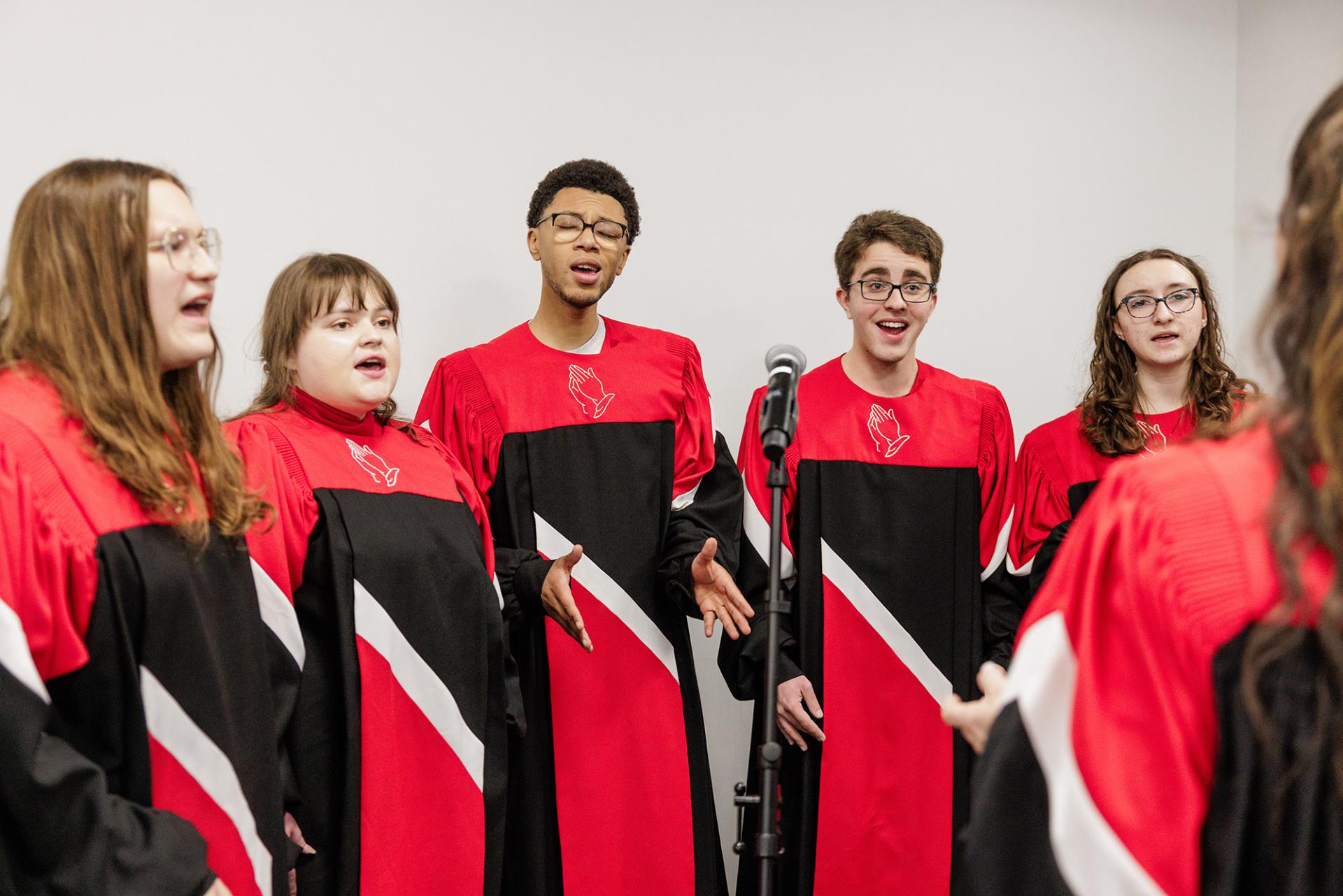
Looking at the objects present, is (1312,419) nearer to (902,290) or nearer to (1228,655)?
(1228,655)

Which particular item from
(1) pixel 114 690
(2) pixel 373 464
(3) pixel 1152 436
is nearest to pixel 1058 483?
(3) pixel 1152 436

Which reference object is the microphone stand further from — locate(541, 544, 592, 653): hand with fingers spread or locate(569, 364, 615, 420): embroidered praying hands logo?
locate(569, 364, 615, 420): embroidered praying hands logo

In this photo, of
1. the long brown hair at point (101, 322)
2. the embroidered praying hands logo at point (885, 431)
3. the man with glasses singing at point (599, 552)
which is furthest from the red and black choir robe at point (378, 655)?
the embroidered praying hands logo at point (885, 431)

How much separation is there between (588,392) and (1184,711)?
75.9 inches

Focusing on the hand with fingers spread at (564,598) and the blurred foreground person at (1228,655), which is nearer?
the blurred foreground person at (1228,655)

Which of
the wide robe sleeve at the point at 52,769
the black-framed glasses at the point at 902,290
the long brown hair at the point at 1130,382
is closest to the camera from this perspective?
the wide robe sleeve at the point at 52,769

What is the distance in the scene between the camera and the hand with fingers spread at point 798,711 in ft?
8.89

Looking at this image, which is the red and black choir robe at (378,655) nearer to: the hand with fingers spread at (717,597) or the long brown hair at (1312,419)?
the hand with fingers spread at (717,597)

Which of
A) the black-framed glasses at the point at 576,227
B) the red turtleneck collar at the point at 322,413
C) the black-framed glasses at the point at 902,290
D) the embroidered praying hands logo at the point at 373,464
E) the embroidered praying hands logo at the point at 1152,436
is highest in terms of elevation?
the black-framed glasses at the point at 576,227

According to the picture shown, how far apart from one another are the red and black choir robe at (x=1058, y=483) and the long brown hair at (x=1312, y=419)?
5.99ft

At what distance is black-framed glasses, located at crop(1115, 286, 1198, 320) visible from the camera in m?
2.91

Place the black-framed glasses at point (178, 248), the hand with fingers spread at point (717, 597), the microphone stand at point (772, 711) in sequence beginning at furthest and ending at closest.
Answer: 1. the hand with fingers spread at point (717, 597)
2. the microphone stand at point (772, 711)
3. the black-framed glasses at point (178, 248)

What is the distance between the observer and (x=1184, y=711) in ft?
3.43

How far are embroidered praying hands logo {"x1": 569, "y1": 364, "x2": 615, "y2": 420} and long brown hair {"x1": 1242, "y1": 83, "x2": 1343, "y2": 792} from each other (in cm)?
187
